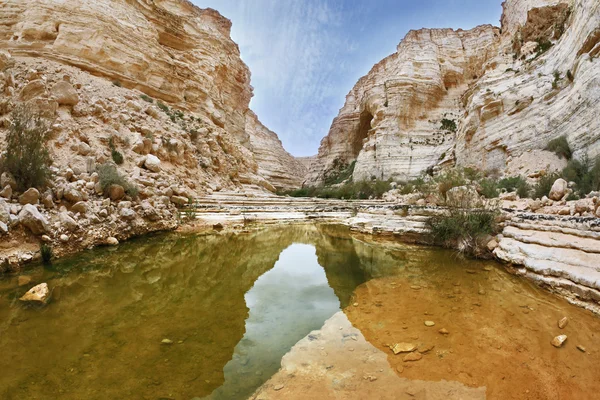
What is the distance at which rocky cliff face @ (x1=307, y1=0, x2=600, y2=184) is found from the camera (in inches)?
444

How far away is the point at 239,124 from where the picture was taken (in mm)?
27000

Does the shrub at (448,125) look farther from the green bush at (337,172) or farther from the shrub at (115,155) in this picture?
the shrub at (115,155)

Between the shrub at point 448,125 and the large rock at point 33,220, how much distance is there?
30.2 meters

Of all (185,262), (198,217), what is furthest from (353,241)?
(198,217)

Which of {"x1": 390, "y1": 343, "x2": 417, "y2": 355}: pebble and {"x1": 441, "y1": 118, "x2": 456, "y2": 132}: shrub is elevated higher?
{"x1": 441, "y1": 118, "x2": 456, "y2": 132}: shrub

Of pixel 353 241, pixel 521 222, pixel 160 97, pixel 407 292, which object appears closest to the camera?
pixel 407 292

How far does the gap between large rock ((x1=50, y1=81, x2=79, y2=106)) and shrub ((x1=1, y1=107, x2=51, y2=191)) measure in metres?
4.34

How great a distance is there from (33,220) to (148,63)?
15.3 m

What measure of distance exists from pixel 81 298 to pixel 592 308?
227 inches

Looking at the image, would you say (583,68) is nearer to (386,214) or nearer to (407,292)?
(386,214)

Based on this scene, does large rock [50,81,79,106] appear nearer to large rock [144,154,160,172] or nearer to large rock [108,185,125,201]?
large rock [144,154,160,172]

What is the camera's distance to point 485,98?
667 inches

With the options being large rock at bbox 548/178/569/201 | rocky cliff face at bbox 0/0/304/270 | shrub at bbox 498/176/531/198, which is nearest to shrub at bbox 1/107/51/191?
rocky cliff face at bbox 0/0/304/270

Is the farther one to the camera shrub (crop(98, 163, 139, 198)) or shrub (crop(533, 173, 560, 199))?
shrub (crop(533, 173, 560, 199))
